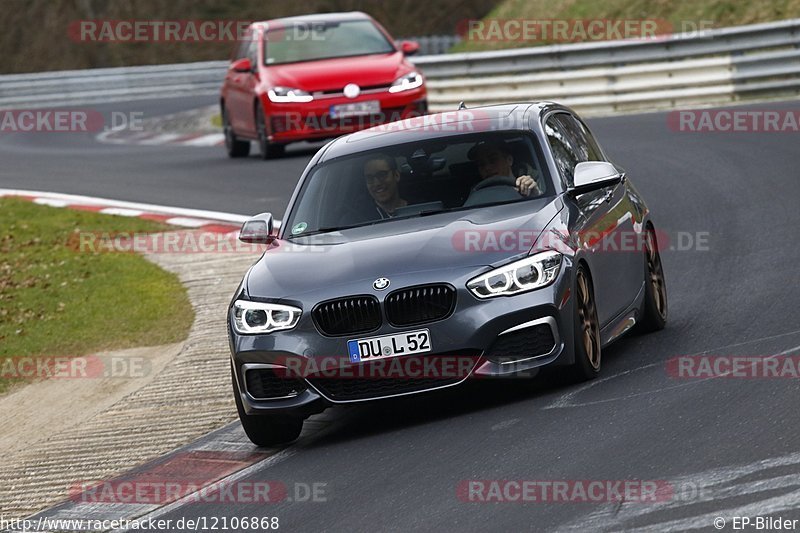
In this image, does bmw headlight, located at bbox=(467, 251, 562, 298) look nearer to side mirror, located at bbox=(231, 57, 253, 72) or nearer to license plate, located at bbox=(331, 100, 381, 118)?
license plate, located at bbox=(331, 100, 381, 118)

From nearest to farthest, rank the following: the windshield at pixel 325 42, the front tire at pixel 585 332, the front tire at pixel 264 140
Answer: the front tire at pixel 585 332 → the front tire at pixel 264 140 → the windshield at pixel 325 42

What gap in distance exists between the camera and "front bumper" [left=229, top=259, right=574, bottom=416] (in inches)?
316

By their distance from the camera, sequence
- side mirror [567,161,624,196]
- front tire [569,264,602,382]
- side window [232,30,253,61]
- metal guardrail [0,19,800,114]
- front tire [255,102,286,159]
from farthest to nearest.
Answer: metal guardrail [0,19,800,114]
side window [232,30,253,61]
front tire [255,102,286,159]
side mirror [567,161,624,196]
front tire [569,264,602,382]

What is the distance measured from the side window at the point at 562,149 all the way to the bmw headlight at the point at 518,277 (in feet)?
3.56

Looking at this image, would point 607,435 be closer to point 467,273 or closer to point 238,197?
point 467,273

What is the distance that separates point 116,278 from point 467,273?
693 cm

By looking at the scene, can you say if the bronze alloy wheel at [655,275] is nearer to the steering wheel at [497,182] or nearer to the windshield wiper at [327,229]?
the steering wheel at [497,182]

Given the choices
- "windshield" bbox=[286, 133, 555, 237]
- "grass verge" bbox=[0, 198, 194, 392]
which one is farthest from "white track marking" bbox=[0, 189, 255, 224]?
"windshield" bbox=[286, 133, 555, 237]

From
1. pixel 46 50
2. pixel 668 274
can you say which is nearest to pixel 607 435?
pixel 668 274

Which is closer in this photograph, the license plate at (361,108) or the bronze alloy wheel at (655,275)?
the bronze alloy wheel at (655,275)

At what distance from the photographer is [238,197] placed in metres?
18.3

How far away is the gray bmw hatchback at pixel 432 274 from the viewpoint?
26.5ft

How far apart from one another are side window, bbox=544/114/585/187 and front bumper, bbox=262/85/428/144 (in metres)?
10.1

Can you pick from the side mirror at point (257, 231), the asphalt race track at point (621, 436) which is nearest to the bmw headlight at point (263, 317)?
the asphalt race track at point (621, 436)
